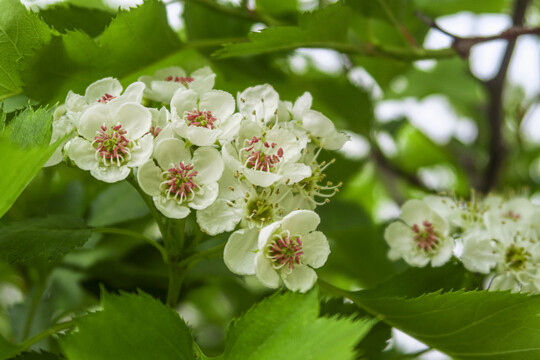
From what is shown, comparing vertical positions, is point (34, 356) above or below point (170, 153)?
below

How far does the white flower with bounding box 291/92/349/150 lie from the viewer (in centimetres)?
58

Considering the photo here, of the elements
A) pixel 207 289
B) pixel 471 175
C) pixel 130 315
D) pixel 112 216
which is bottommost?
pixel 207 289

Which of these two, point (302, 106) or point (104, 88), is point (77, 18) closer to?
point (104, 88)

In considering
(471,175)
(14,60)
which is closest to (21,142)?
(14,60)

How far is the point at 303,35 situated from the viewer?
0.68 meters

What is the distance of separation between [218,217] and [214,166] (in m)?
0.04

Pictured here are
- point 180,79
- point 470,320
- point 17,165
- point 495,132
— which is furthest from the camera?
point 495,132

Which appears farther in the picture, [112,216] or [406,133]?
[406,133]

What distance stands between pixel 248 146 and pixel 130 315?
17 centimetres

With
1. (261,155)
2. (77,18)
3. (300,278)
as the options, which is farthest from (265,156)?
(77,18)

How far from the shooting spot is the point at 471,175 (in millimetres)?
1186

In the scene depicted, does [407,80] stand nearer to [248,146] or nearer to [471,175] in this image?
[471,175]

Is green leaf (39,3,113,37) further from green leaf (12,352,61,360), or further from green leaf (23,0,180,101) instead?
green leaf (12,352,61,360)

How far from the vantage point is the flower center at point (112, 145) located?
1.77 feet
